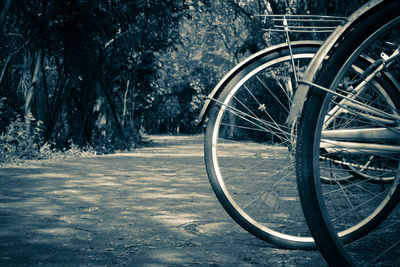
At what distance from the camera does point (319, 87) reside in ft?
5.98

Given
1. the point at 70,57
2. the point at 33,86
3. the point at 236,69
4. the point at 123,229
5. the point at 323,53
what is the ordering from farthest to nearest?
the point at 70,57 < the point at 33,86 < the point at 123,229 < the point at 236,69 < the point at 323,53

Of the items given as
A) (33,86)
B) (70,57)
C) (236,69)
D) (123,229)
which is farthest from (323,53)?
(70,57)

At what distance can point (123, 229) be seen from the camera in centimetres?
345

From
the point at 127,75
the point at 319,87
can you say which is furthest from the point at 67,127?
the point at 319,87

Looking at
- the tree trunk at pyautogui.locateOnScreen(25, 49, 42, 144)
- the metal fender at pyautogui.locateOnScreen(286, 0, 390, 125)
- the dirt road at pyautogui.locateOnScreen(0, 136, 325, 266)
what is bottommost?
the dirt road at pyautogui.locateOnScreen(0, 136, 325, 266)

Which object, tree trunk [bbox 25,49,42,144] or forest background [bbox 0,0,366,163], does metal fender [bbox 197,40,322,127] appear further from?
tree trunk [bbox 25,49,42,144]

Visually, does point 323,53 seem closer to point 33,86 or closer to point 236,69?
point 236,69

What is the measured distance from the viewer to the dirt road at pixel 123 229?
266cm

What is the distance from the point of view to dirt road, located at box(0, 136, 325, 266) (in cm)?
266

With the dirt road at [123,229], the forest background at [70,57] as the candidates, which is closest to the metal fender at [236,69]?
the dirt road at [123,229]

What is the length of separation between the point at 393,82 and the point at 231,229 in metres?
1.65

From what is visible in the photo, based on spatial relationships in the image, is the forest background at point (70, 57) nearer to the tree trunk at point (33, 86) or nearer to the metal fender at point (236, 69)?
the tree trunk at point (33, 86)

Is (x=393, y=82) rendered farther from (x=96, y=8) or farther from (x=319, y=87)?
(x=96, y=8)

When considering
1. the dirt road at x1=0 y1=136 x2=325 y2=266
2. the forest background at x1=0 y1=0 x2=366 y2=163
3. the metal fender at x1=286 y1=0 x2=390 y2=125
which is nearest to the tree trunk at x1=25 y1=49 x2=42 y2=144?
the forest background at x1=0 y1=0 x2=366 y2=163
